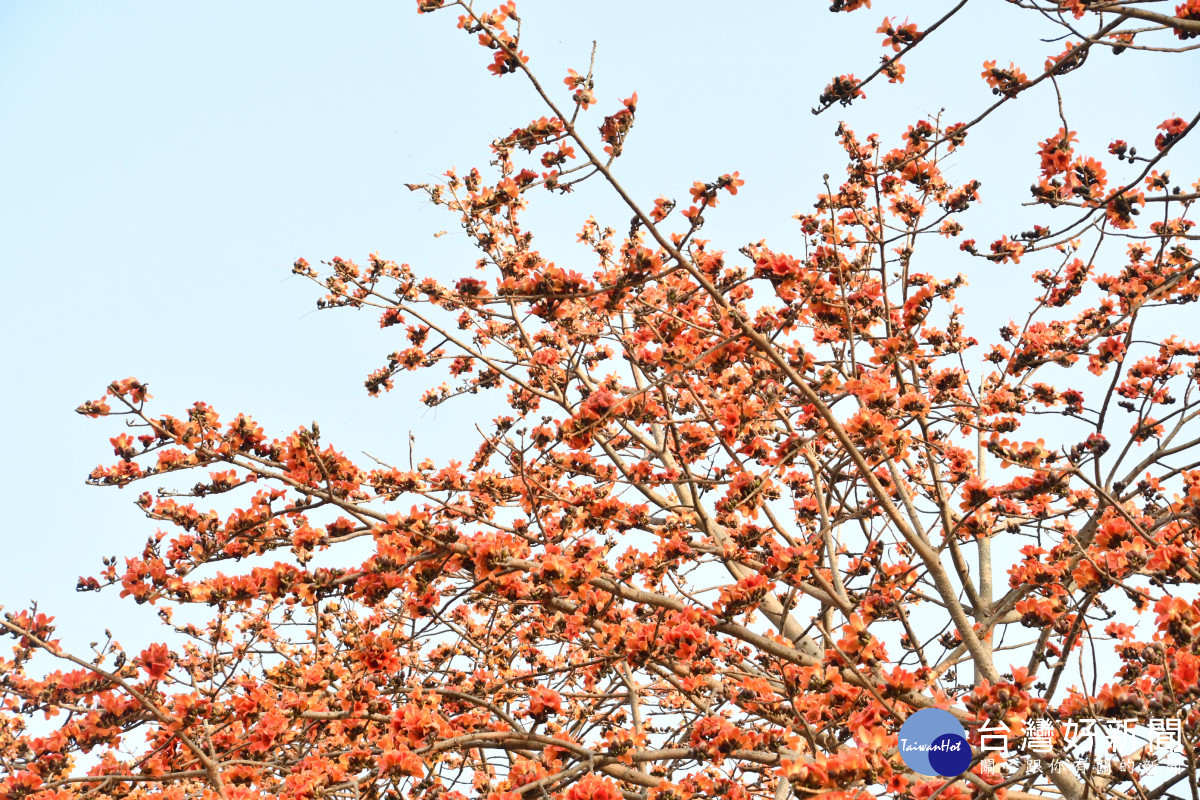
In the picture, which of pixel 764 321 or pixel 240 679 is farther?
pixel 240 679

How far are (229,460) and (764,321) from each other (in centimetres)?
251

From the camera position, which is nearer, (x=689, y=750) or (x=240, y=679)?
(x=689, y=750)

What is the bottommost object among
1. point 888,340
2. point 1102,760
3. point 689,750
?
point 1102,760

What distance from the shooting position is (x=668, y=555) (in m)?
4.04

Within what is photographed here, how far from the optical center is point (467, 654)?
5586 millimetres

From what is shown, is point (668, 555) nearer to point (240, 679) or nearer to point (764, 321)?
point (764, 321)

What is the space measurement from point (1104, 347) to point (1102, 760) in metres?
2.96

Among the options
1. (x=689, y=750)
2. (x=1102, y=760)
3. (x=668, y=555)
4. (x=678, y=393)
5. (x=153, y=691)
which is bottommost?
(x=1102, y=760)

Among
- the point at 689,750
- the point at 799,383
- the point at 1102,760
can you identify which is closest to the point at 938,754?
the point at 1102,760

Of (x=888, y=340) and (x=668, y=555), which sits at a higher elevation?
(x=888, y=340)

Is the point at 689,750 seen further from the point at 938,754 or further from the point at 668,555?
the point at 938,754

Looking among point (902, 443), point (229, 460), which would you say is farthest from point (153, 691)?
point (902, 443)

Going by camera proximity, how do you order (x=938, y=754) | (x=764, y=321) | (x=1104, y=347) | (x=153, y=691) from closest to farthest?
(x=938, y=754) < (x=153, y=691) < (x=764, y=321) < (x=1104, y=347)

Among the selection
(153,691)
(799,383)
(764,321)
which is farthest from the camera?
(764,321)
